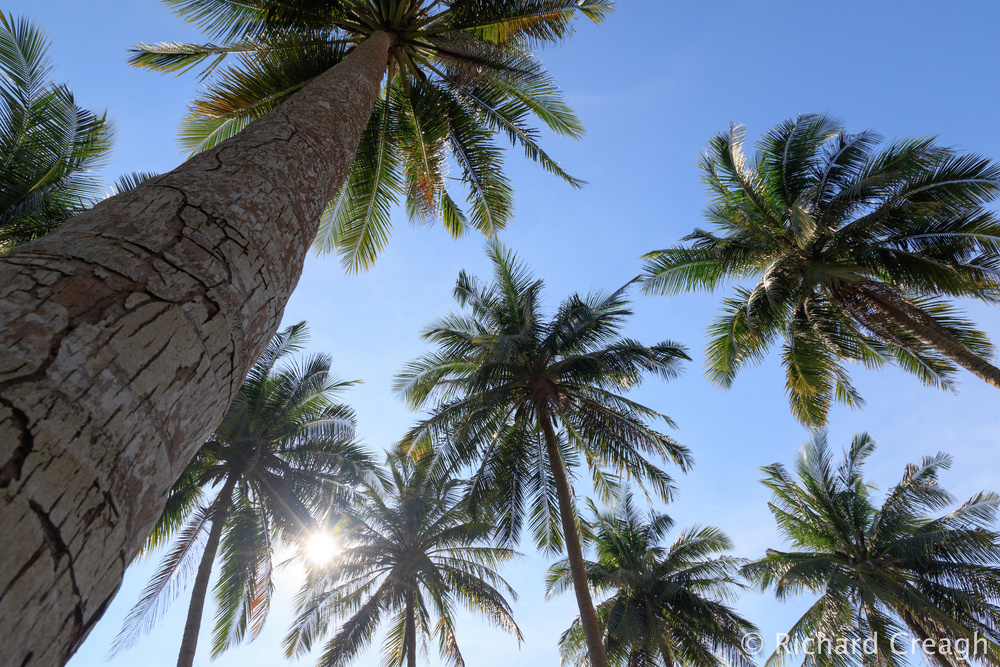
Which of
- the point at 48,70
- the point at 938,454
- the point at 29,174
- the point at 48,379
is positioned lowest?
the point at 48,379

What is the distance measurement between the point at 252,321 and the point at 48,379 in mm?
642

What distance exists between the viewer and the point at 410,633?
15.8 m

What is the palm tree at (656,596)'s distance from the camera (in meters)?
17.2

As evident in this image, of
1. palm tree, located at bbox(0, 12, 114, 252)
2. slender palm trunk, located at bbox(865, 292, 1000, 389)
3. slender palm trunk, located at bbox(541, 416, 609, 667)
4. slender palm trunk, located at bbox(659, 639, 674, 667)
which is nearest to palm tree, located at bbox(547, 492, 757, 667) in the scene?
slender palm trunk, located at bbox(659, 639, 674, 667)

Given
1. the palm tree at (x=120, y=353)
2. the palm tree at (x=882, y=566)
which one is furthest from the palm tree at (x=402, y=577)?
the palm tree at (x=120, y=353)

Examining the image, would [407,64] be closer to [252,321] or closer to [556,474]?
[252,321]

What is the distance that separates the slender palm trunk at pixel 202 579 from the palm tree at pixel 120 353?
12012mm

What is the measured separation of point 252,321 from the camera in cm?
151

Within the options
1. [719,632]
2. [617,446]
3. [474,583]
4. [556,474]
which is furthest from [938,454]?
[474,583]

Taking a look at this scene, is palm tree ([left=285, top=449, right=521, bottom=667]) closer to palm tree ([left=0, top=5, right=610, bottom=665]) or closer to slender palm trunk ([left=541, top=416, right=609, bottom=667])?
slender palm trunk ([left=541, top=416, right=609, bottom=667])

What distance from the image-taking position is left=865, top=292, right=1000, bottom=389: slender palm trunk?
35.1ft

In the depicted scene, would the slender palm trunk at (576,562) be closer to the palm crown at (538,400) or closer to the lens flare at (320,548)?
the palm crown at (538,400)

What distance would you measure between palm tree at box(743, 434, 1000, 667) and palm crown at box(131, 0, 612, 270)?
42.3ft

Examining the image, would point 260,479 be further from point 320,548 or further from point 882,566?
point 882,566
